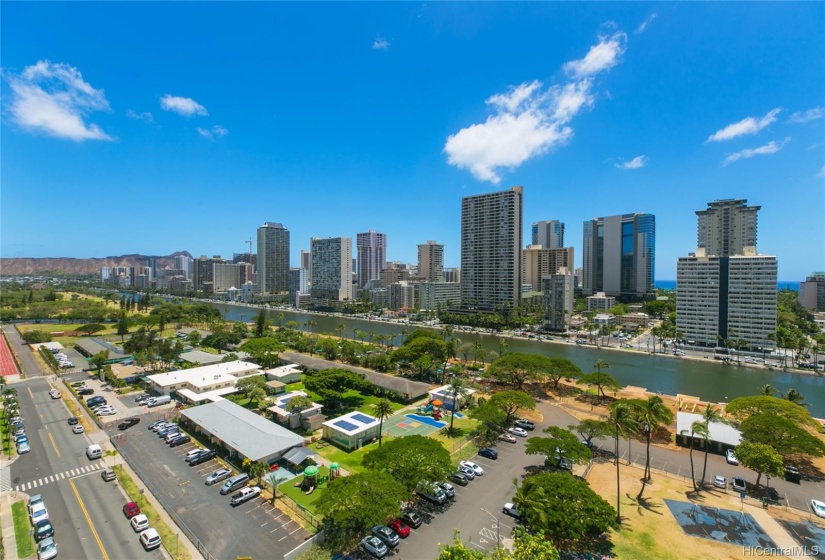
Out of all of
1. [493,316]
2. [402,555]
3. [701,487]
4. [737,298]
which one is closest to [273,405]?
[402,555]

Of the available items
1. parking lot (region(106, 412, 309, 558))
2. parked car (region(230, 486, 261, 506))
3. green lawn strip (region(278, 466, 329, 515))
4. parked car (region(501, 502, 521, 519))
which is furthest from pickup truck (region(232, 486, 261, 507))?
parked car (region(501, 502, 521, 519))

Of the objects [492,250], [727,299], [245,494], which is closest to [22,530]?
[245,494]

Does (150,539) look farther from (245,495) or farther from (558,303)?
(558,303)

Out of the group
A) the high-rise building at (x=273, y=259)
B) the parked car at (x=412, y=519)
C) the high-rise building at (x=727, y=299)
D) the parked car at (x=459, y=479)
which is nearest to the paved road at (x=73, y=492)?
the parked car at (x=412, y=519)

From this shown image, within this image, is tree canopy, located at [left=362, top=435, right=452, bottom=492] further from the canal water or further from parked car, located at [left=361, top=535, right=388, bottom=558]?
the canal water

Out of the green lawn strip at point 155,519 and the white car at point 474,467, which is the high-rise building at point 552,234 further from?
the green lawn strip at point 155,519

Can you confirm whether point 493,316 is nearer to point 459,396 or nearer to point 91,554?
point 459,396
